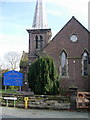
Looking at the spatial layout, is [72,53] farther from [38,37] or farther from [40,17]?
[40,17]

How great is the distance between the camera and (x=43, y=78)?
20844 mm

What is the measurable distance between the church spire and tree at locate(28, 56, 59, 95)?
496 inches

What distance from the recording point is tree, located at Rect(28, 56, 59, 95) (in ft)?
66.3

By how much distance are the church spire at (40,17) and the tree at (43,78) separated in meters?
12.6

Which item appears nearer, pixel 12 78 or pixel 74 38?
pixel 12 78

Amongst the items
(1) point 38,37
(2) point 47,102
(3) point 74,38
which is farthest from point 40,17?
(2) point 47,102

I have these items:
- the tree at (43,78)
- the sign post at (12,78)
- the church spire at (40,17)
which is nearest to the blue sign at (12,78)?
the sign post at (12,78)

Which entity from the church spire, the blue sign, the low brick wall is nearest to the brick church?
the church spire

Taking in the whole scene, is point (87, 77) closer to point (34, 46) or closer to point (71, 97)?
point (34, 46)

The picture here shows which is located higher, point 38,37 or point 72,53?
point 38,37

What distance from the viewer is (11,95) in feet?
54.3

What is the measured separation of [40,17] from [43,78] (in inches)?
668

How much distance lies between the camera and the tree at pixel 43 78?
2022 cm

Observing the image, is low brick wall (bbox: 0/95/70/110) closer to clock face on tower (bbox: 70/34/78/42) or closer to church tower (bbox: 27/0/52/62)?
clock face on tower (bbox: 70/34/78/42)
